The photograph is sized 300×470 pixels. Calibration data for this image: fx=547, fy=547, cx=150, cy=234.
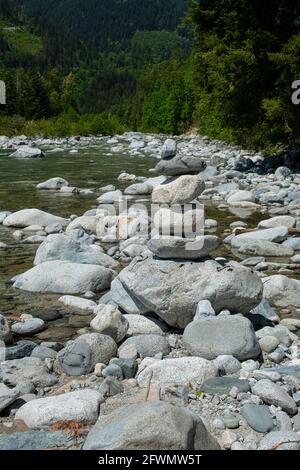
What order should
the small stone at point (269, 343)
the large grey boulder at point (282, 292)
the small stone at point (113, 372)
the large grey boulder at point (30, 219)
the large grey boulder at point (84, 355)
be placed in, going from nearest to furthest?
1. the small stone at point (113, 372)
2. the large grey boulder at point (84, 355)
3. the small stone at point (269, 343)
4. the large grey boulder at point (282, 292)
5. the large grey boulder at point (30, 219)

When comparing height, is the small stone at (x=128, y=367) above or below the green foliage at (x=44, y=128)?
above

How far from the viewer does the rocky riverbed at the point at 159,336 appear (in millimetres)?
4031

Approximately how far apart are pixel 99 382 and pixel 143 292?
164 cm

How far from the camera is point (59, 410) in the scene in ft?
14.2

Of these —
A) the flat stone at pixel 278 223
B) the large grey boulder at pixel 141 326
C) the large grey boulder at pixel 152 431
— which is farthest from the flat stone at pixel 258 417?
the flat stone at pixel 278 223

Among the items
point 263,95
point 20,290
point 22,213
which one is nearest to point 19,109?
point 263,95

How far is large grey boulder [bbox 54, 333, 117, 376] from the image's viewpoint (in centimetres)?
534

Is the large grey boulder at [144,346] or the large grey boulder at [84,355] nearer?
the large grey boulder at [84,355]

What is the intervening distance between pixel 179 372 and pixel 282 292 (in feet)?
9.46

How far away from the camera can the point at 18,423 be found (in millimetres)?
4340

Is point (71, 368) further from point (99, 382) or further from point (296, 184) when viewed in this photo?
point (296, 184)

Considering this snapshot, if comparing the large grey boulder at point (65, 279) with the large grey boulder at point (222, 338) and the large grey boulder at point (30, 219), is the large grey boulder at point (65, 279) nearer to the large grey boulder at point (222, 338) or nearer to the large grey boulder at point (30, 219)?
the large grey boulder at point (222, 338)

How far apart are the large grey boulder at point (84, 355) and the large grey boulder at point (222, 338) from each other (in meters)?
0.86

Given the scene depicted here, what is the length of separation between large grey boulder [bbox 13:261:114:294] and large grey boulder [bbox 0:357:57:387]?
2696 millimetres
